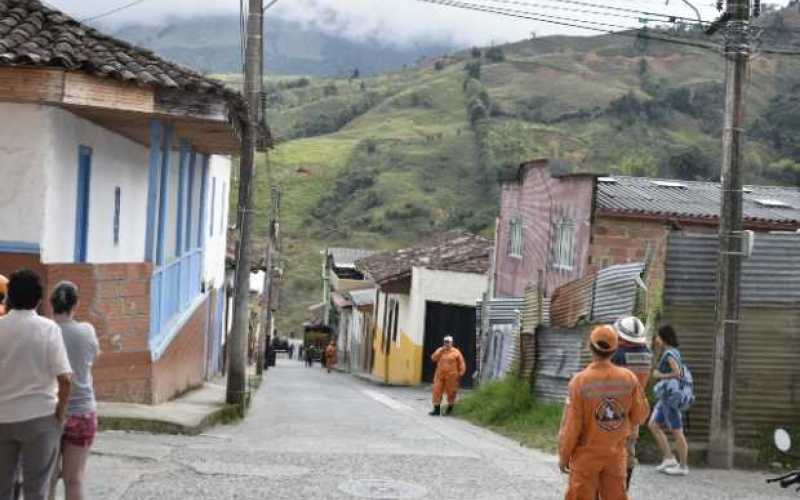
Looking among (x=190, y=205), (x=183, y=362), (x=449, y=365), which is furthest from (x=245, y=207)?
(x=449, y=365)

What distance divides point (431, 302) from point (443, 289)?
587 mm

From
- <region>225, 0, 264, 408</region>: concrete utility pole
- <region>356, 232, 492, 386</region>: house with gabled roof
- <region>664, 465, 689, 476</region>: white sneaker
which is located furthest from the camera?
<region>356, 232, 492, 386</region>: house with gabled roof

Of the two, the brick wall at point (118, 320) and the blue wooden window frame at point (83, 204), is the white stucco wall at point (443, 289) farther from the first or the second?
the brick wall at point (118, 320)

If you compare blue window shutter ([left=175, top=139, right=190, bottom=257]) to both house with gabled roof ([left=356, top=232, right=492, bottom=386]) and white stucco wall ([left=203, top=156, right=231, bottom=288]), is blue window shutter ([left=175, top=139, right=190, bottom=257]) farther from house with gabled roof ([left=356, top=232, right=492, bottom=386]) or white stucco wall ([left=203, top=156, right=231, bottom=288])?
house with gabled roof ([left=356, top=232, right=492, bottom=386])

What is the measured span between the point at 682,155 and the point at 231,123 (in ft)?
175

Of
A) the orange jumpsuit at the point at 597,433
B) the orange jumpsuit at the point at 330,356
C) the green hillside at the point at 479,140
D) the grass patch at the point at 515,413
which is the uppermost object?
the green hillside at the point at 479,140

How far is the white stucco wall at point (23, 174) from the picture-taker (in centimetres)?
1248

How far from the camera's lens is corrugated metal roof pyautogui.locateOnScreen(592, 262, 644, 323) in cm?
1443

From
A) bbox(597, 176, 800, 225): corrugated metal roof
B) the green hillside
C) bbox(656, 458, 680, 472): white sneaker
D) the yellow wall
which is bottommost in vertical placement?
the yellow wall

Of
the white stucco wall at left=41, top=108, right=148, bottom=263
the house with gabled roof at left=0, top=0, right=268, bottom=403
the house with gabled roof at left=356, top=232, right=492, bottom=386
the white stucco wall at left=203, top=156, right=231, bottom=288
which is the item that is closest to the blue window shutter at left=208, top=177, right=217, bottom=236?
the white stucco wall at left=203, top=156, right=231, bottom=288

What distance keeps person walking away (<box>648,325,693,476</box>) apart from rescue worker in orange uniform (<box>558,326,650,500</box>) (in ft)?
15.9

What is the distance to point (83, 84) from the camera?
12211 millimetres

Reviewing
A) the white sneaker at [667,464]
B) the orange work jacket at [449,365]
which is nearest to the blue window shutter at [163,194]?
the orange work jacket at [449,365]

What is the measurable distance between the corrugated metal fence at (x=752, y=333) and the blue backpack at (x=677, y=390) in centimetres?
147
